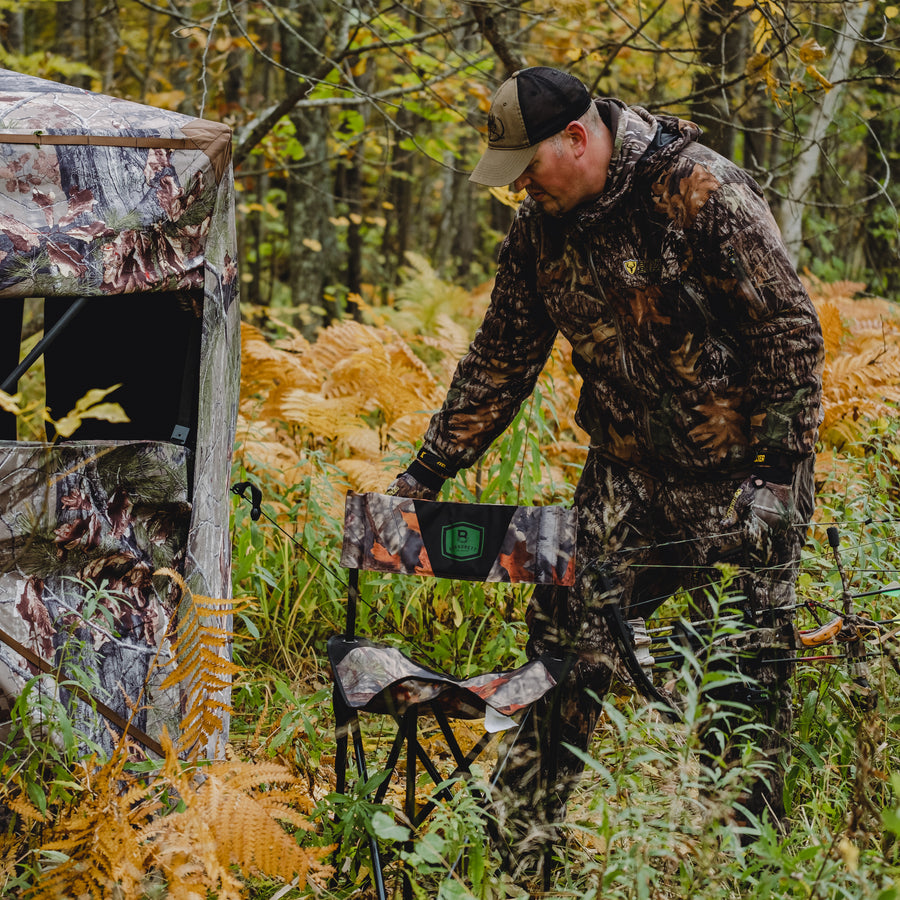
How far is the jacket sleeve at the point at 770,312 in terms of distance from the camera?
2.94 m

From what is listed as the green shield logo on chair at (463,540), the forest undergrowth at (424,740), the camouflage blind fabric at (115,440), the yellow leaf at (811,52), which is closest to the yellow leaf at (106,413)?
the camouflage blind fabric at (115,440)

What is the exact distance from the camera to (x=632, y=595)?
3439mm

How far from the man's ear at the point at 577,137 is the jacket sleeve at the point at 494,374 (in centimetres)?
56

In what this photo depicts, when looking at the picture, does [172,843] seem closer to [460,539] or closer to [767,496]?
[460,539]

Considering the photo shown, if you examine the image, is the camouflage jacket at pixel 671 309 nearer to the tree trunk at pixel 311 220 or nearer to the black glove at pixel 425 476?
the black glove at pixel 425 476

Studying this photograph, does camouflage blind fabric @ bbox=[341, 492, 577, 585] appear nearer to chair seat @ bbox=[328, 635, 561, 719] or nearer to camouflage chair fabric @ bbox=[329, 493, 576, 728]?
camouflage chair fabric @ bbox=[329, 493, 576, 728]

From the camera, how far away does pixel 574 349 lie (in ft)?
11.5

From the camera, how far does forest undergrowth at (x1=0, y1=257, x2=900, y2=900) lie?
7.81 feet

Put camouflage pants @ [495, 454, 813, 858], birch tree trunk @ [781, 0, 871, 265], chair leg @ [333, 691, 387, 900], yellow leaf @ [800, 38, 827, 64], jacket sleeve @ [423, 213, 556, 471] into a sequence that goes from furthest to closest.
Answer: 1. birch tree trunk @ [781, 0, 871, 265]
2. yellow leaf @ [800, 38, 827, 64]
3. jacket sleeve @ [423, 213, 556, 471]
4. camouflage pants @ [495, 454, 813, 858]
5. chair leg @ [333, 691, 387, 900]

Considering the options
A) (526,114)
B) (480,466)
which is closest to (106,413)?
(526,114)

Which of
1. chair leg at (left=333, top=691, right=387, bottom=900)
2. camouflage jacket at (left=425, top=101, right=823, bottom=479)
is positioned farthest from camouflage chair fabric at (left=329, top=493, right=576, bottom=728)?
camouflage jacket at (left=425, top=101, right=823, bottom=479)

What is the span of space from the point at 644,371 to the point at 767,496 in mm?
607

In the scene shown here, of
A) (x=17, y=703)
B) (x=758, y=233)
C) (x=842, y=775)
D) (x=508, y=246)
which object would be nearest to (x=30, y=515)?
(x=17, y=703)

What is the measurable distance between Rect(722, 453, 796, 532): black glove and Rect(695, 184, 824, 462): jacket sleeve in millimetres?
53
